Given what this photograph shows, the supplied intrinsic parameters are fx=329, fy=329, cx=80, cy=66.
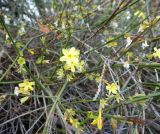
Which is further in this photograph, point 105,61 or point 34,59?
point 34,59

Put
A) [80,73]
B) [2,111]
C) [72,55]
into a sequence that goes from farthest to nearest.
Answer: [2,111]
[80,73]
[72,55]

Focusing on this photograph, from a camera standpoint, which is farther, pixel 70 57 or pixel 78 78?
pixel 78 78

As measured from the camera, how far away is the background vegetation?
141 cm

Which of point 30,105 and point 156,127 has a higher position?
point 30,105

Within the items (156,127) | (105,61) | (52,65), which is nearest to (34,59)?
(52,65)

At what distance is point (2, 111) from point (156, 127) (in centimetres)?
85

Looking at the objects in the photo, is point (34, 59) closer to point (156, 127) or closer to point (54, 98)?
point (54, 98)

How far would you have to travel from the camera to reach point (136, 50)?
7.39 feet

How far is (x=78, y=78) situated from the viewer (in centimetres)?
162

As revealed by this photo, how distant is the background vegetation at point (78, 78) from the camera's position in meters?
1.41

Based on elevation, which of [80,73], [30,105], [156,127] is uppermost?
[80,73]

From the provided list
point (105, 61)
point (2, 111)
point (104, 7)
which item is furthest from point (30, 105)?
point (104, 7)

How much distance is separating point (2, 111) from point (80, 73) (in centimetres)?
55

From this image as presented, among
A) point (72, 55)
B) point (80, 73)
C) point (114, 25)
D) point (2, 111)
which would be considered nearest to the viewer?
point (72, 55)
